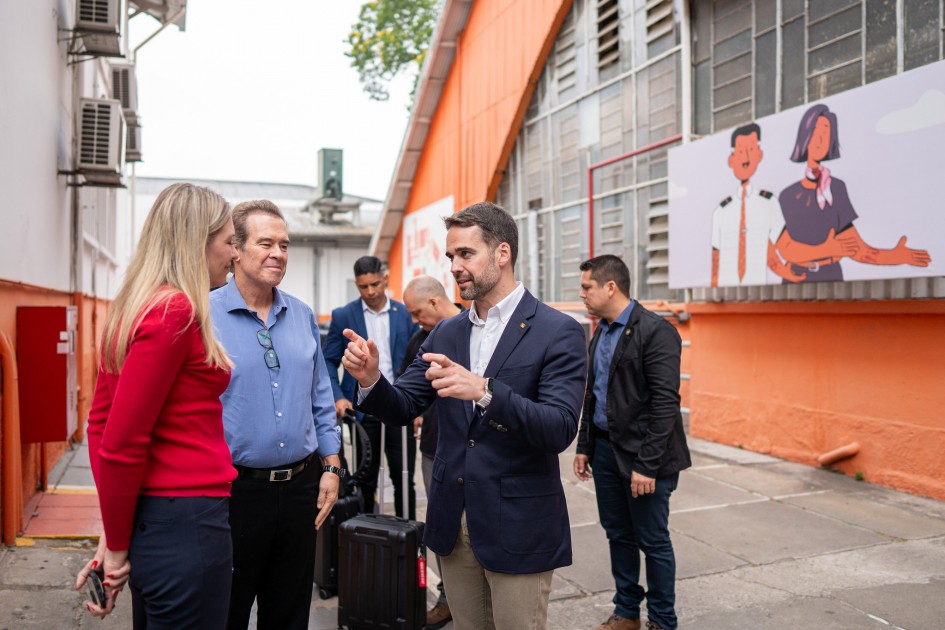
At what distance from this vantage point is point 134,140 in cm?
1205

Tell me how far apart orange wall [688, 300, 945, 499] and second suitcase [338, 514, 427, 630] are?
514 cm

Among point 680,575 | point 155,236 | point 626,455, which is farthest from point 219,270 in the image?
point 680,575

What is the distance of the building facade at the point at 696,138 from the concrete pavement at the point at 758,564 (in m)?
0.94

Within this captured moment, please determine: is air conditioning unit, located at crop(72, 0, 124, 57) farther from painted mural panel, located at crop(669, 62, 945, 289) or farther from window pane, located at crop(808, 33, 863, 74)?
window pane, located at crop(808, 33, 863, 74)

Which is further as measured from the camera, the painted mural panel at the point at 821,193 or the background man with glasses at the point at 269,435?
the painted mural panel at the point at 821,193

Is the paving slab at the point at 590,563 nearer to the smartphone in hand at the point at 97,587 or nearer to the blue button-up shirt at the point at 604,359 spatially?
the blue button-up shirt at the point at 604,359

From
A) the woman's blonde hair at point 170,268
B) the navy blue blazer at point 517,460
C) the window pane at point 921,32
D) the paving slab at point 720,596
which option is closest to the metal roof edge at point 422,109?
the window pane at point 921,32

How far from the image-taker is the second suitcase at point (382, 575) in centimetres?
380

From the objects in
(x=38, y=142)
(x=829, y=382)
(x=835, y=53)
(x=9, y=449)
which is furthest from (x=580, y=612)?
(x=835, y=53)

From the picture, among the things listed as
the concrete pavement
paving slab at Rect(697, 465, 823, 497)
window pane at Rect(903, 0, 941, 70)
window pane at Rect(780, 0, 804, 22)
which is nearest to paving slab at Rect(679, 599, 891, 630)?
the concrete pavement

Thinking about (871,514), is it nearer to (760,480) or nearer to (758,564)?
(760,480)

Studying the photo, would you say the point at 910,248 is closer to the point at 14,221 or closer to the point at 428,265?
the point at 14,221

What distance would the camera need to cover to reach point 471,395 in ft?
7.59

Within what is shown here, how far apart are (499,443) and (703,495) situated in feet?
16.6
